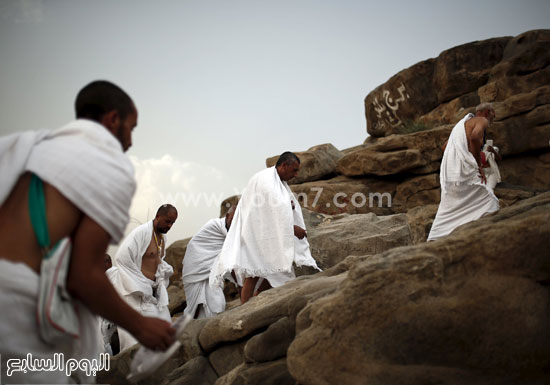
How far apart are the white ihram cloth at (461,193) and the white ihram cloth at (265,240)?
187 centimetres

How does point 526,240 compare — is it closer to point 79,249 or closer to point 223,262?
point 79,249

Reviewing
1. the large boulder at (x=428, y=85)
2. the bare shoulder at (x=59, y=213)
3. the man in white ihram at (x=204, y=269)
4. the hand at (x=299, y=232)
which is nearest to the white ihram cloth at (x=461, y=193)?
the hand at (x=299, y=232)

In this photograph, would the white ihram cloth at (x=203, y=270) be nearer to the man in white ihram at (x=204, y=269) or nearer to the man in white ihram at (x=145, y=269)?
the man in white ihram at (x=204, y=269)

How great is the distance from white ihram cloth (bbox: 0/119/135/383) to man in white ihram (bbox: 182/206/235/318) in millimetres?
5726

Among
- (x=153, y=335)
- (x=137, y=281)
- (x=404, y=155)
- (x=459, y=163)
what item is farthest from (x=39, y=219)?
(x=404, y=155)

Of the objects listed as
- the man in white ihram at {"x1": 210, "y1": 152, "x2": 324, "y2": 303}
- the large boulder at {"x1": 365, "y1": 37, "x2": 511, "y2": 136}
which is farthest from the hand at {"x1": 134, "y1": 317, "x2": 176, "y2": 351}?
the large boulder at {"x1": 365, "y1": 37, "x2": 511, "y2": 136}

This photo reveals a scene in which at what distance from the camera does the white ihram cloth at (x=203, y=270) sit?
24.0 feet

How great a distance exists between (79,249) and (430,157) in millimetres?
9758

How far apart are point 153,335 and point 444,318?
4.62ft

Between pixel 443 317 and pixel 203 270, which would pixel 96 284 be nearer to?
pixel 443 317

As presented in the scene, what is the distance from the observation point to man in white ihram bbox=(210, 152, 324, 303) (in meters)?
5.65

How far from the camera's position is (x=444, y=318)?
2.18m

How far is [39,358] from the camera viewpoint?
150 cm

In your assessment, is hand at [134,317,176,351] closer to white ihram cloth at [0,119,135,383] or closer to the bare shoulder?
white ihram cloth at [0,119,135,383]
